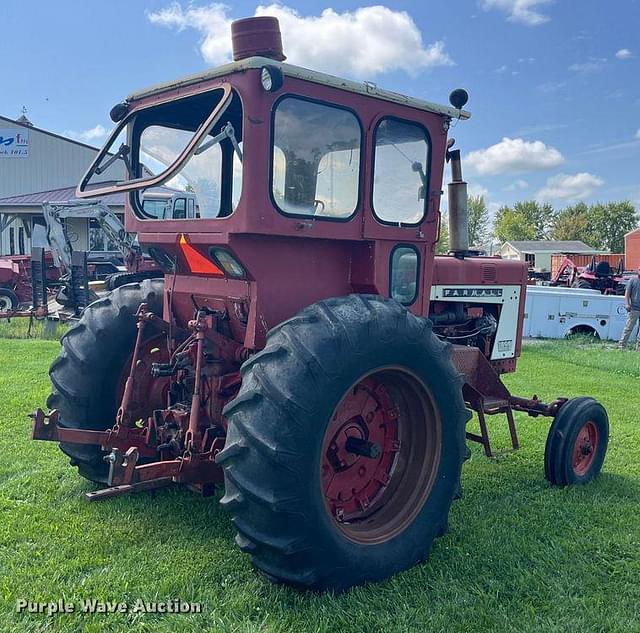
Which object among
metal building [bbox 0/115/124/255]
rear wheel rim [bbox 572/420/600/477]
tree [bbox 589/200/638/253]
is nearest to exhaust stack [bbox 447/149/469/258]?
rear wheel rim [bbox 572/420/600/477]

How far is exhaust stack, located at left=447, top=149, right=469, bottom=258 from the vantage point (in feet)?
16.5

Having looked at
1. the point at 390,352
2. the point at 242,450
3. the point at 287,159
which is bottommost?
the point at 242,450

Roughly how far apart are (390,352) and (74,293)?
1238 cm

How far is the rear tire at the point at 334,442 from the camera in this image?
303 cm

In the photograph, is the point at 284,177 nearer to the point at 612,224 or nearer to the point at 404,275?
the point at 404,275

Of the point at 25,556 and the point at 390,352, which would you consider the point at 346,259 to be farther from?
the point at 25,556

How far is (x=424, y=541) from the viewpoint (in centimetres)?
365

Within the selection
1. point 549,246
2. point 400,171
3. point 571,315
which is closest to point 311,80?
point 400,171

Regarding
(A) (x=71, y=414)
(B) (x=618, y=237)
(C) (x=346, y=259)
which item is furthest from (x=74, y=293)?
(B) (x=618, y=237)

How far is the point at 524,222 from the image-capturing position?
3442 inches

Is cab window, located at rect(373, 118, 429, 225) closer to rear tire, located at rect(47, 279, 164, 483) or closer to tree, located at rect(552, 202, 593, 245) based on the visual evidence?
rear tire, located at rect(47, 279, 164, 483)

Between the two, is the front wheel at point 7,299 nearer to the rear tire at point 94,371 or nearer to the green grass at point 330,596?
the green grass at point 330,596

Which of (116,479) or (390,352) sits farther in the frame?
(390,352)

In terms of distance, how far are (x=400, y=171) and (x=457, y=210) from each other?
113 centimetres
